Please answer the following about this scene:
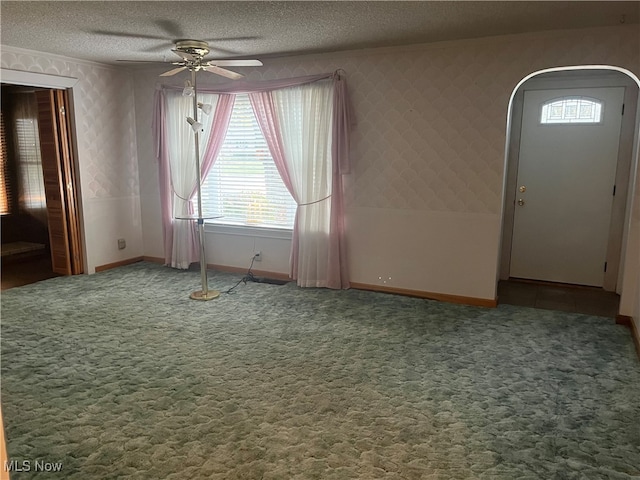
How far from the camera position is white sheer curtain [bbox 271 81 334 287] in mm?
4836

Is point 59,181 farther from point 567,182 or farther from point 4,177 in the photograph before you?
point 567,182

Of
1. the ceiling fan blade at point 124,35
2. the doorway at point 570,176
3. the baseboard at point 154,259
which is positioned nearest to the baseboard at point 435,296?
the doorway at point 570,176

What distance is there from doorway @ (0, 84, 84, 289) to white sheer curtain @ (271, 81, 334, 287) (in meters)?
2.54

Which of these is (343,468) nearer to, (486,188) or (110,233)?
(486,188)

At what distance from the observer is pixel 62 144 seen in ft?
17.5

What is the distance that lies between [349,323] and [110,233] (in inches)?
138

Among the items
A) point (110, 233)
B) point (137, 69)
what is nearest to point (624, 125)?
point (137, 69)

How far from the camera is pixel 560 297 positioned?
15.8 feet

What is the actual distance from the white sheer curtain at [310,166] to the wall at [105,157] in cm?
216

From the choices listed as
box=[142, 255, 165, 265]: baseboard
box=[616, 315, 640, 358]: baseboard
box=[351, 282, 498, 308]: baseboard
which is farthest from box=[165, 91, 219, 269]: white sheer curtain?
box=[616, 315, 640, 358]: baseboard

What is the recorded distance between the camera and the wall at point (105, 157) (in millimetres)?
5402

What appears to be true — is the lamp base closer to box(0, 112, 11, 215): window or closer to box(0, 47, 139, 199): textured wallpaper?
box(0, 47, 139, 199): textured wallpaper

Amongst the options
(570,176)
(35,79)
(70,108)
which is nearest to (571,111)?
(570,176)

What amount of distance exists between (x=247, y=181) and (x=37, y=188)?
3.17 m
